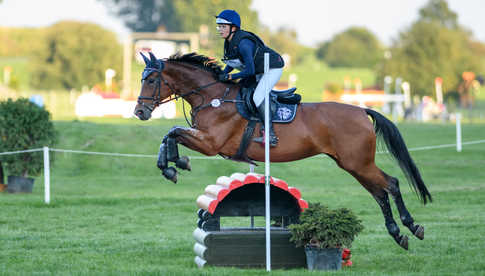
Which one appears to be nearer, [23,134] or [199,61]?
[199,61]

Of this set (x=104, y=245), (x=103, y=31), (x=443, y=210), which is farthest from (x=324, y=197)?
(x=103, y=31)

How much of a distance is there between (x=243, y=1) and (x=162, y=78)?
13067 mm

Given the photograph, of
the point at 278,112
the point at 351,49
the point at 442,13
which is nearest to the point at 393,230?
the point at 278,112

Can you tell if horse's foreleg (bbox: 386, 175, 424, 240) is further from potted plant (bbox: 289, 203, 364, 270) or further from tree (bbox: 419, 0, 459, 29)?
tree (bbox: 419, 0, 459, 29)

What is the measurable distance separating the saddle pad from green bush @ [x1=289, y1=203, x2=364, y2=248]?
40.4 inches

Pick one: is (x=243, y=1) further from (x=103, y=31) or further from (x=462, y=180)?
(x=103, y=31)

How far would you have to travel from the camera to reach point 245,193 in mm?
7820

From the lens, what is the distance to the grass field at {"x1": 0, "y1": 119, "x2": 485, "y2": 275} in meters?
7.84

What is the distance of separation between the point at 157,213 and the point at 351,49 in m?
106

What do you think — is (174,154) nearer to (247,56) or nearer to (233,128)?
(233,128)

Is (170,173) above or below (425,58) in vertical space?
below

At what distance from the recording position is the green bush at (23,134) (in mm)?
14547

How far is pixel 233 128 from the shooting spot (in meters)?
7.76

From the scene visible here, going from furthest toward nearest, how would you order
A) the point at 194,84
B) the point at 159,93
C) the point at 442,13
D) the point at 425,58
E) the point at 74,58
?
the point at 442,13, the point at 74,58, the point at 425,58, the point at 194,84, the point at 159,93
